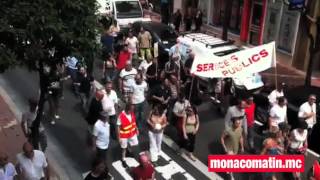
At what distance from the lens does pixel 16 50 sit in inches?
306

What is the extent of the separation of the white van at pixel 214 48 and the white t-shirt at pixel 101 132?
19.3 feet

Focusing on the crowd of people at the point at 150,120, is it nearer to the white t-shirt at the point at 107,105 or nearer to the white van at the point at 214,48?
the white t-shirt at the point at 107,105

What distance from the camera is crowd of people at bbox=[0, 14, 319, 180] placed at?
9.28 meters

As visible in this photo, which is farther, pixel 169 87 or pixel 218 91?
pixel 218 91

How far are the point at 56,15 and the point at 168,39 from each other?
40.2 ft

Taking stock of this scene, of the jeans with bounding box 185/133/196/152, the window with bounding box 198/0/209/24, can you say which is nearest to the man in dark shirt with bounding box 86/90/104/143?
the jeans with bounding box 185/133/196/152

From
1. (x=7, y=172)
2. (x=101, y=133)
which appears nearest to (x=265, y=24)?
(x=101, y=133)

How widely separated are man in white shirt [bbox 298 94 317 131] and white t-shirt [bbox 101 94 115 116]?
14.9 ft

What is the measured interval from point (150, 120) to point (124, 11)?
13.9m

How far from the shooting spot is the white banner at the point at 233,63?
40.9 feet

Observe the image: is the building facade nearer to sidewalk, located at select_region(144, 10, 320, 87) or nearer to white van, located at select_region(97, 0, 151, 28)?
sidewalk, located at select_region(144, 10, 320, 87)

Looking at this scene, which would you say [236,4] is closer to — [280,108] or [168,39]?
[168,39]

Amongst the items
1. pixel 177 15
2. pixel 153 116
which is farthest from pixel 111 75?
pixel 177 15

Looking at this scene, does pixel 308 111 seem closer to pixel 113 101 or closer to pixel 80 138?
pixel 113 101
